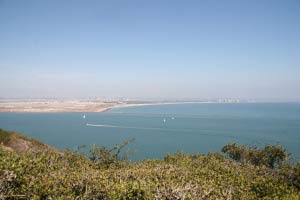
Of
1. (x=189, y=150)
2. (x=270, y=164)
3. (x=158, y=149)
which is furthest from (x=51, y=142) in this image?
(x=270, y=164)

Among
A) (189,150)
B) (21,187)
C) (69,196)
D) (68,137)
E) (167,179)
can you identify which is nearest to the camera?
(69,196)

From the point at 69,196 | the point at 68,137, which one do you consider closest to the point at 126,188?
the point at 69,196

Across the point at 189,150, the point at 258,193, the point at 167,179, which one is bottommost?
the point at 189,150

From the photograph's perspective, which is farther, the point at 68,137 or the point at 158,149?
the point at 68,137

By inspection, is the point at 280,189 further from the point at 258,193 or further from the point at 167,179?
the point at 167,179

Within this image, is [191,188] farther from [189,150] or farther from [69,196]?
[189,150]

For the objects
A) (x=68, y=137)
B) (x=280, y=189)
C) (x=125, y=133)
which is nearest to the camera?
(x=280, y=189)

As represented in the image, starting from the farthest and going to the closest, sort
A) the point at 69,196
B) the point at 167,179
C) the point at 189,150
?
the point at 189,150 < the point at 167,179 < the point at 69,196

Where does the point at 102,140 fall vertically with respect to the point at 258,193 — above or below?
below

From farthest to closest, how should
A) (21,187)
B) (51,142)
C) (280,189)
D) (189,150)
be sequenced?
(51,142) < (189,150) < (280,189) < (21,187)
